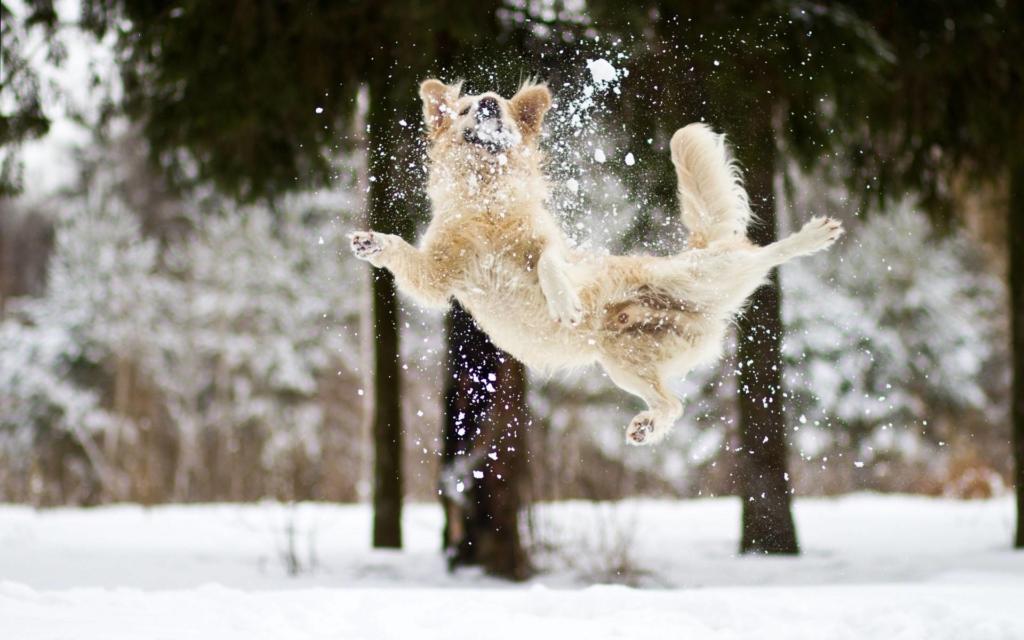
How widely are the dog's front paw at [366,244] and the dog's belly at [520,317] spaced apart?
293 millimetres

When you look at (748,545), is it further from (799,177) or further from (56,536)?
(56,536)

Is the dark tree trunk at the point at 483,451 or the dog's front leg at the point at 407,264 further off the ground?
the dog's front leg at the point at 407,264

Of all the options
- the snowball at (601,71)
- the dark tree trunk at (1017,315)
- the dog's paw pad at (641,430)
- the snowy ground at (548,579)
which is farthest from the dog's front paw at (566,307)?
the dark tree trunk at (1017,315)

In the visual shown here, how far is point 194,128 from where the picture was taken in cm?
710

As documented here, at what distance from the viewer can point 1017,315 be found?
842 centimetres

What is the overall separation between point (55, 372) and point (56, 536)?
14.0 metres

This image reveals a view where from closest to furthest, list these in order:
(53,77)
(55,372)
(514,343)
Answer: (514,343), (53,77), (55,372)

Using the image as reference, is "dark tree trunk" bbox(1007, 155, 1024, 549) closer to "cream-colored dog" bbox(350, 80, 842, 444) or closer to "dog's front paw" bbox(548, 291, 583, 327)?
"cream-colored dog" bbox(350, 80, 842, 444)

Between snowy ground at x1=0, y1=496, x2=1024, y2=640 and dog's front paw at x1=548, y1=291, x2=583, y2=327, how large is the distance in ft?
8.52

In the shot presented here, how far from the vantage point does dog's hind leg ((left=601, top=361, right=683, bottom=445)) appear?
96.6 inches

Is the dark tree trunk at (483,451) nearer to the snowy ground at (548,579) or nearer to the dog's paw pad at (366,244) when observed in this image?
the snowy ground at (548,579)

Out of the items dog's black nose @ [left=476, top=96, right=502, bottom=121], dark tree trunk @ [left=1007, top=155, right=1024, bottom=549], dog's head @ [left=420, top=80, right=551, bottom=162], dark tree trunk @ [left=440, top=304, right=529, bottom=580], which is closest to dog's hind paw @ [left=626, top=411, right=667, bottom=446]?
dark tree trunk @ [left=440, top=304, right=529, bottom=580]

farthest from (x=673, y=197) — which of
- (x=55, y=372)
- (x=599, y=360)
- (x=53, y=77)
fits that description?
(x=55, y=372)

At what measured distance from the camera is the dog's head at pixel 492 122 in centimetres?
233
